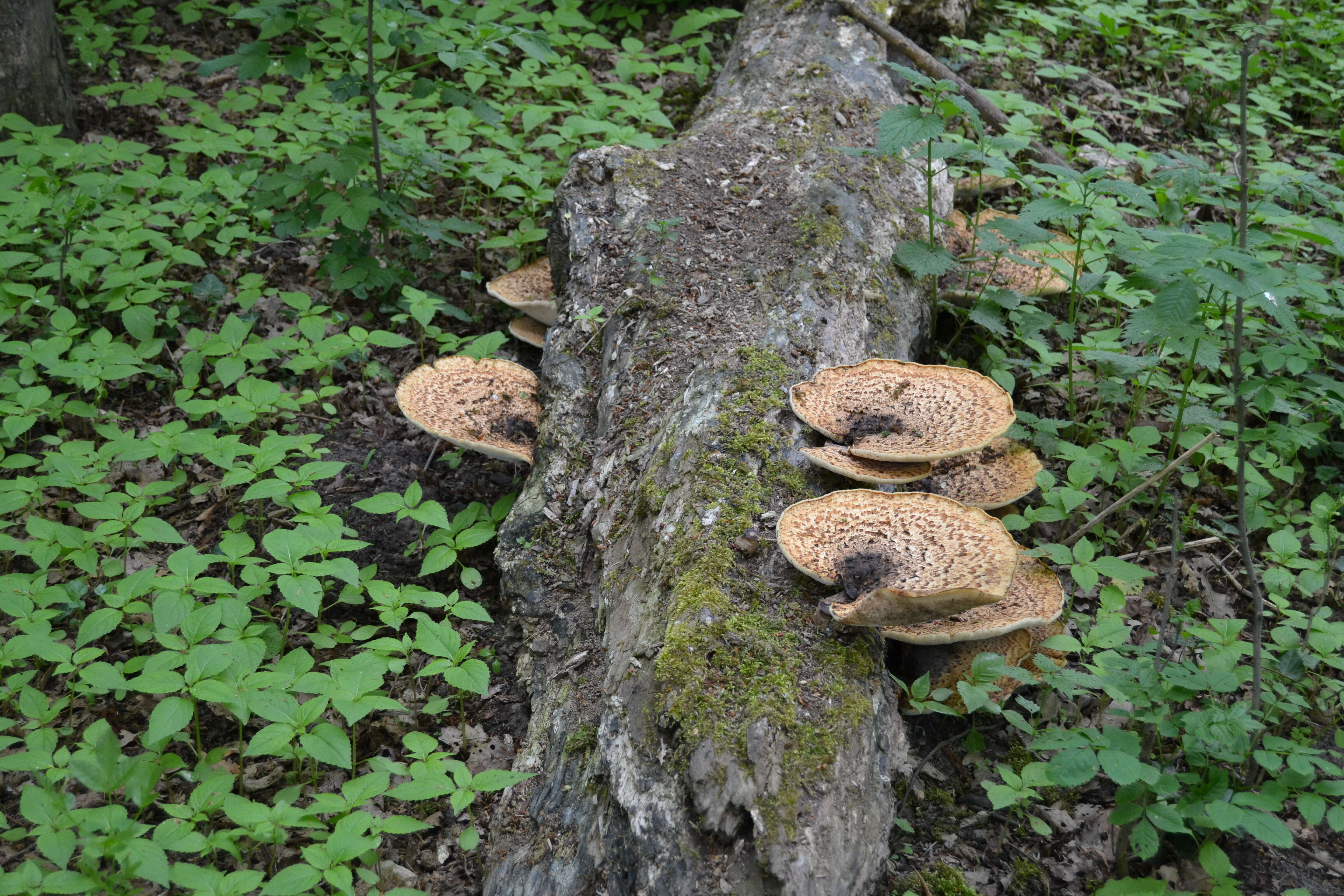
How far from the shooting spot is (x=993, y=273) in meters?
5.81

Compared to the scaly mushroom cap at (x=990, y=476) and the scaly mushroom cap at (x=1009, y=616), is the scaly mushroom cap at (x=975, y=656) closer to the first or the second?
the scaly mushroom cap at (x=1009, y=616)

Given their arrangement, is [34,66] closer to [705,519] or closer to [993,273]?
[705,519]

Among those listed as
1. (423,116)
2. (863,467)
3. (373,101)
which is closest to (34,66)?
(423,116)

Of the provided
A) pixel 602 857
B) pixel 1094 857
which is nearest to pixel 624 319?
pixel 602 857

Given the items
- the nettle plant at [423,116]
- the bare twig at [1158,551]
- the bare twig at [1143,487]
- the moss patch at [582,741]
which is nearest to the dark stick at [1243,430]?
the bare twig at [1143,487]

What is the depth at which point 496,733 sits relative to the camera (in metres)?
4.18

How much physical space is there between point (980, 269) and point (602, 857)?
4740 mm

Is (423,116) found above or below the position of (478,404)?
above

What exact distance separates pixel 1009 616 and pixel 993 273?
9.84 ft

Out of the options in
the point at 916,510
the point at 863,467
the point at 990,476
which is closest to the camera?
the point at 916,510

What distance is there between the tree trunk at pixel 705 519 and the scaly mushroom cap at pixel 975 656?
1.32 feet

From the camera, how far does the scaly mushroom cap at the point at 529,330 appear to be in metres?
6.37

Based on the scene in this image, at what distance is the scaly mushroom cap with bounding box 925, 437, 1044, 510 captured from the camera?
4.23m

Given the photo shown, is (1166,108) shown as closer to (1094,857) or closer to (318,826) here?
(1094,857)
